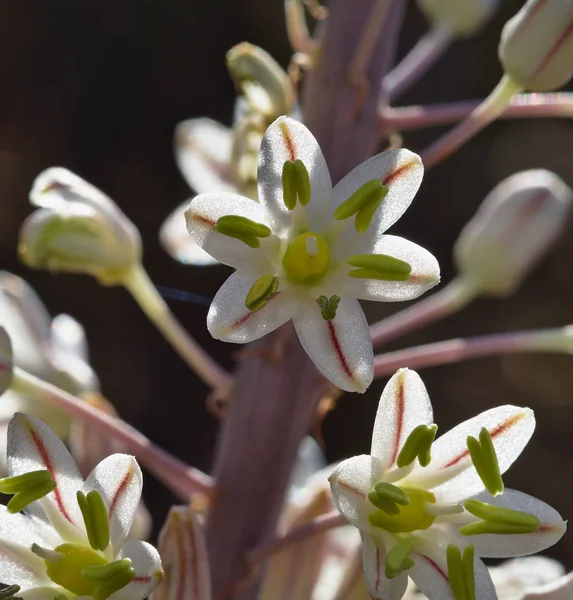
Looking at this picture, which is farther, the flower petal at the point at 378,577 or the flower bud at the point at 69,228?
the flower bud at the point at 69,228

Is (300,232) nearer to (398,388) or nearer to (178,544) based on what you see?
(398,388)

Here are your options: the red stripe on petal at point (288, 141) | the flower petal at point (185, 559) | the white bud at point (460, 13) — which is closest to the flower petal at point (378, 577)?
the flower petal at point (185, 559)

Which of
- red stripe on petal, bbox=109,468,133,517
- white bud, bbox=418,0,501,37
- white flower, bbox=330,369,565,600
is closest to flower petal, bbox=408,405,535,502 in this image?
white flower, bbox=330,369,565,600

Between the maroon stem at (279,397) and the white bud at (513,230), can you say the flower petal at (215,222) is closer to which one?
the maroon stem at (279,397)

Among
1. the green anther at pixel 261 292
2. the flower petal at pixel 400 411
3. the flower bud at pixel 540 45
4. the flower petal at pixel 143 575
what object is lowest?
the flower petal at pixel 143 575

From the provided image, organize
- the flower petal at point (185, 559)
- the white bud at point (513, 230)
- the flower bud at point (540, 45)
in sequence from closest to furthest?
the flower petal at point (185, 559), the flower bud at point (540, 45), the white bud at point (513, 230)

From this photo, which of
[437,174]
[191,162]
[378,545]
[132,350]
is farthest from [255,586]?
[437,174]

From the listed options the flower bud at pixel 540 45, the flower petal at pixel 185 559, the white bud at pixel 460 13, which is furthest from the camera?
the white bud at pixel 460 13

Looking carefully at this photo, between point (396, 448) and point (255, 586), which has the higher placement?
point (396, 448)
